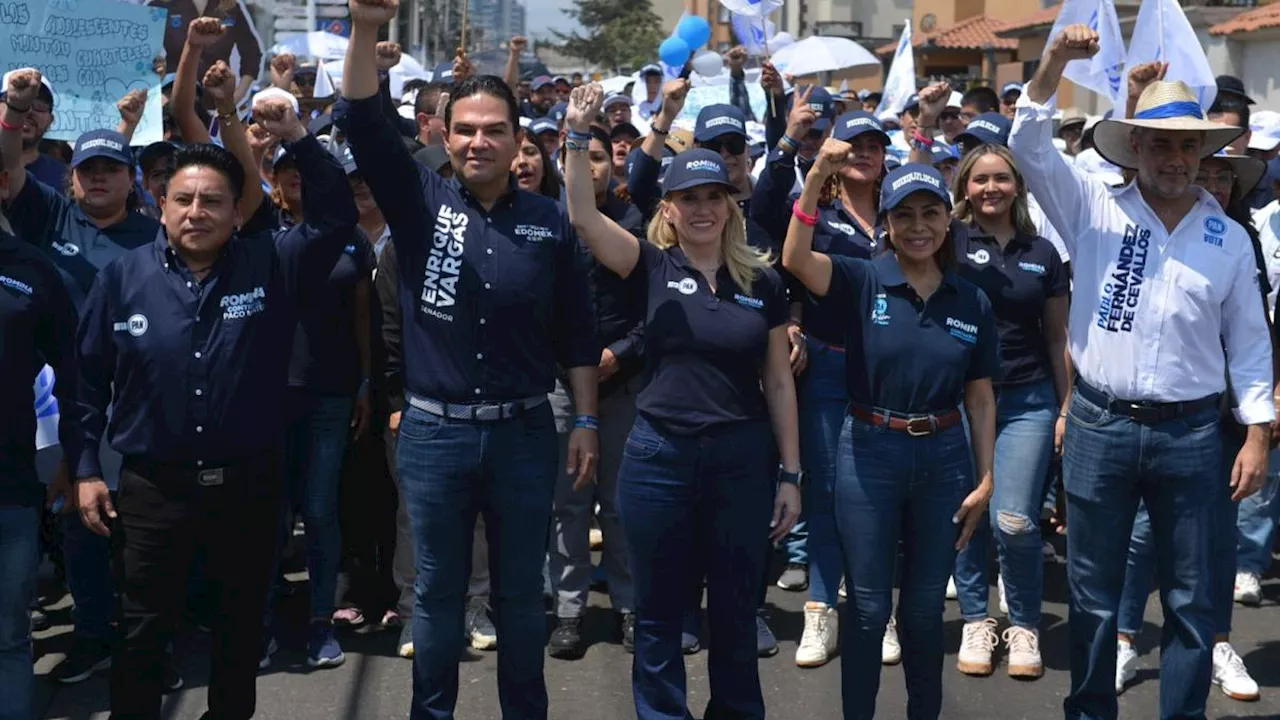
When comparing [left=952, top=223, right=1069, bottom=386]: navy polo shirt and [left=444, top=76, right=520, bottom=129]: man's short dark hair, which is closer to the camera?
[left=444, top=76, right=520, bottom=129]: man's short dark hair

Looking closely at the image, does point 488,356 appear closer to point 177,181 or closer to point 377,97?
point 377,97

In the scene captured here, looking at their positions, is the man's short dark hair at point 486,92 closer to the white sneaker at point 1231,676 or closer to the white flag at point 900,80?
the white sneaker at point 1231,676

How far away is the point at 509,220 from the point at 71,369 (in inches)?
61.3

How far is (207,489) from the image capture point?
15.3ft

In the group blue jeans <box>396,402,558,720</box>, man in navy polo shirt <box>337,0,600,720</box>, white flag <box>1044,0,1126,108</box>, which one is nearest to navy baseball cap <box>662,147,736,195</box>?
man in navy polo shirt <box>337,0,600,720</box>

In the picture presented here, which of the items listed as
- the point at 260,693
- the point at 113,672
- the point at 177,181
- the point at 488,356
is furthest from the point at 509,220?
the point at 260,693

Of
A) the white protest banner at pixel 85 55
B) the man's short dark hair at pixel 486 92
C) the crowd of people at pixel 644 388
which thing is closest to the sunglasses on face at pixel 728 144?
the crowd of people at pixel 644 388

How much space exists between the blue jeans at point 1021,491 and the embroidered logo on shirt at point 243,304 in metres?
3.14

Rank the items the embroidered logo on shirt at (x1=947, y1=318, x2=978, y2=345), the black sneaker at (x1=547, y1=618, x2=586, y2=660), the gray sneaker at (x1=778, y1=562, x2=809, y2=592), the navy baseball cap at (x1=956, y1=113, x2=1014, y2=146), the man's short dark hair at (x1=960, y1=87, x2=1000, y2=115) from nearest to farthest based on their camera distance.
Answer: the embroidered logo on shirt at (x1=947, y1=318, x2=978, y2=345) < the black sneaker at (x1=547, y1=618, x2=586, y2=660) < the gray sneaker at (x1=778, y1=562, x2=809, y2=592) < the navy baseball cap at (x1=956, y1=113, x2=1014, y2=146) < the man's short dark hair at (x1=960, y1=87, x2=1000, y2=115)

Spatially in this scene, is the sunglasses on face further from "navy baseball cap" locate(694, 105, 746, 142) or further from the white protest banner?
the white protest banner

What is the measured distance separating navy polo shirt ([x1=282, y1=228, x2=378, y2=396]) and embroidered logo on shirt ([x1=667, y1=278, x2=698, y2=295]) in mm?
1673

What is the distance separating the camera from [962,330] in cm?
502

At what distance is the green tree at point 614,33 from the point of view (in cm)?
6125

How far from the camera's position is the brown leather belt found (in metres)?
4.93
